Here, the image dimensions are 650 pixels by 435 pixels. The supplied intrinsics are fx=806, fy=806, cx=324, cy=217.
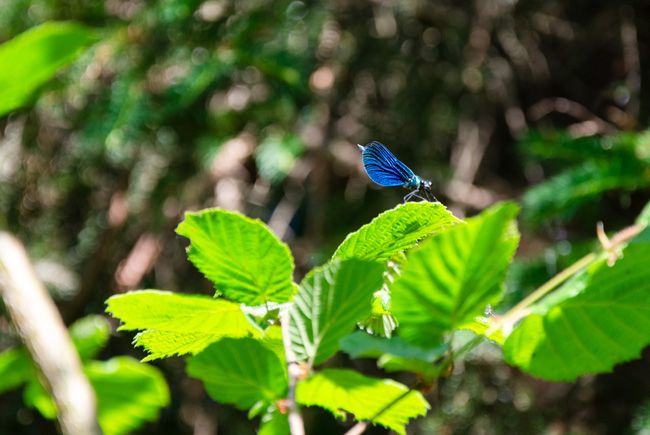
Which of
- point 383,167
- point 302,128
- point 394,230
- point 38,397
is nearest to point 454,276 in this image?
point 394,230

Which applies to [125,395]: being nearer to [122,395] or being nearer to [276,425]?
[122,395]

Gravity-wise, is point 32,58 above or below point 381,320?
above

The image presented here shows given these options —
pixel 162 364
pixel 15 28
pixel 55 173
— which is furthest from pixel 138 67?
pixel 162 364

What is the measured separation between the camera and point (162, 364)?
5.66 feet

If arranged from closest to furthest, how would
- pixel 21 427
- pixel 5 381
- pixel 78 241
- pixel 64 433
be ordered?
1. pixel 64 433
2. pixel 5 381
3. pixel 21 427
4. pixel 78 241

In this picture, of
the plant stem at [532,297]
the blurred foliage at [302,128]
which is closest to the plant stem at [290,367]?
the plant stem at [532,297]

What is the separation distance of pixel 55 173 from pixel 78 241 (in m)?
0.16

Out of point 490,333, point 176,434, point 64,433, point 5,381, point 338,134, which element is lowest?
point 176,434

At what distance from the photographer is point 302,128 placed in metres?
1.64

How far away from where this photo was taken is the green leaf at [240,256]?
0.40 metres

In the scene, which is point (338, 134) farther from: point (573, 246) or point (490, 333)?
point (490, 333)

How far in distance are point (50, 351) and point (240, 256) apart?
0.15m

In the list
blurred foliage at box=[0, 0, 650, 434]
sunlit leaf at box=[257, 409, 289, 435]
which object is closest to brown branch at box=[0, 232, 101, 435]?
sunlit leaf at box=[257, 409, 289, 435]

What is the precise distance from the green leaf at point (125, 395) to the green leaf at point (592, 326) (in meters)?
0.51
